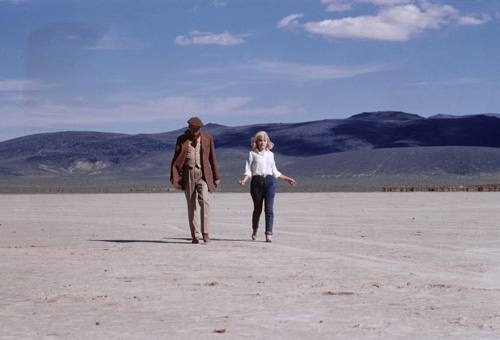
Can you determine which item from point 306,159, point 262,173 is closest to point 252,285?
point 262,173

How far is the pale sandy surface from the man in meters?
0.49

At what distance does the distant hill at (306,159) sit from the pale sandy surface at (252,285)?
4923 cm

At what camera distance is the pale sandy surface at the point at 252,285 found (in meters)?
6.07

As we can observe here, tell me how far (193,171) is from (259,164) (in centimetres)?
114

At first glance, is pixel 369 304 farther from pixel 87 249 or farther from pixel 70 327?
pixel 87 249

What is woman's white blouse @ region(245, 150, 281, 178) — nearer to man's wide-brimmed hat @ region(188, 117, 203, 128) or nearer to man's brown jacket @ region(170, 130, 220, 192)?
man's brown jacket @ region(170, 130, 220, 192)

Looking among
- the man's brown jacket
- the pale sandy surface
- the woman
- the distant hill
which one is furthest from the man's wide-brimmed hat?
the distant hill

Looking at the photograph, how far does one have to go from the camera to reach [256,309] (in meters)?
6.86

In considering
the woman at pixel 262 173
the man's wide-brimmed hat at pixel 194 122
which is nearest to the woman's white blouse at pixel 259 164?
the woman at pixel 262 173

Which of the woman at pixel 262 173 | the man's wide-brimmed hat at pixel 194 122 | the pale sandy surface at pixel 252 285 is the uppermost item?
the man's wide-brimmed hat at pixel 194 122

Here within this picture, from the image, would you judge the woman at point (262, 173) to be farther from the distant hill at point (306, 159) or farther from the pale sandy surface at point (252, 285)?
the distant hill at point (306, 159)

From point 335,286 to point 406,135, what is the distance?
637 ft

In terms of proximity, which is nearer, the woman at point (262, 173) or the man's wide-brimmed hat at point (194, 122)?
the man's wide-brimmed hat at point (194, 122)

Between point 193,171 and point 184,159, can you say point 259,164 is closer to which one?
point 193,171
